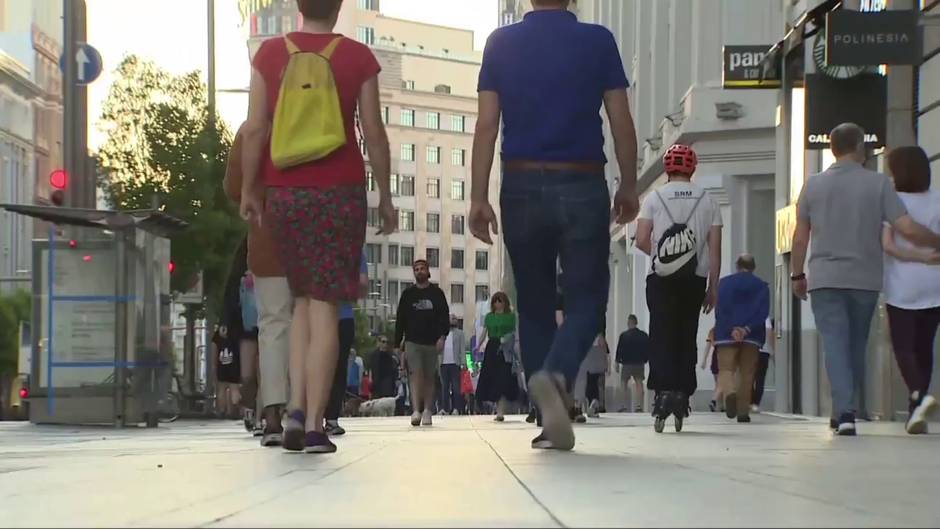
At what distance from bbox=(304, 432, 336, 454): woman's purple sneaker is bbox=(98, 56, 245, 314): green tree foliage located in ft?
114

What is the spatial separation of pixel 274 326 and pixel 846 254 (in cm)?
350

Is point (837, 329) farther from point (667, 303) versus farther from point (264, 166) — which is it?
point (264, 166)

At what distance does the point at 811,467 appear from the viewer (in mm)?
7227

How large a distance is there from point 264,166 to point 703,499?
12.2ft

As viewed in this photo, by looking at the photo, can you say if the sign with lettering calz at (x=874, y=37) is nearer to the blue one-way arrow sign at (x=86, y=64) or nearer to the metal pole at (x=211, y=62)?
the blue one-way arrow sign at (x=86, y=64)

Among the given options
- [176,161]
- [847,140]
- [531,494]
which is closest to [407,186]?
[176,161]

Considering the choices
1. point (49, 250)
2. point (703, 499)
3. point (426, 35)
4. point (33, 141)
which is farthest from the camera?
point (426, 35)

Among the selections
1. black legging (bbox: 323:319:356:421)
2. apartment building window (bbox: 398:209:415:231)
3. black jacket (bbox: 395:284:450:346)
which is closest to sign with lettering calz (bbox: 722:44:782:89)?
black jacket (bbox: 395:284:450:346)

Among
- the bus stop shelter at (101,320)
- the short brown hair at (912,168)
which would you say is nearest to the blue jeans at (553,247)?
the short brown hair at (912,168)

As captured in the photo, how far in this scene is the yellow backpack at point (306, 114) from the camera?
27.3 ft

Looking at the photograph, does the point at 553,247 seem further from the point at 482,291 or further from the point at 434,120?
the point at 434,120

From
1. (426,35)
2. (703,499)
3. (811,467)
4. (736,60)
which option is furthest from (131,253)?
(426,35)

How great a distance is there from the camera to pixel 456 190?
161 m

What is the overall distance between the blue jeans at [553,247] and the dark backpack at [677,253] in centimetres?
275
